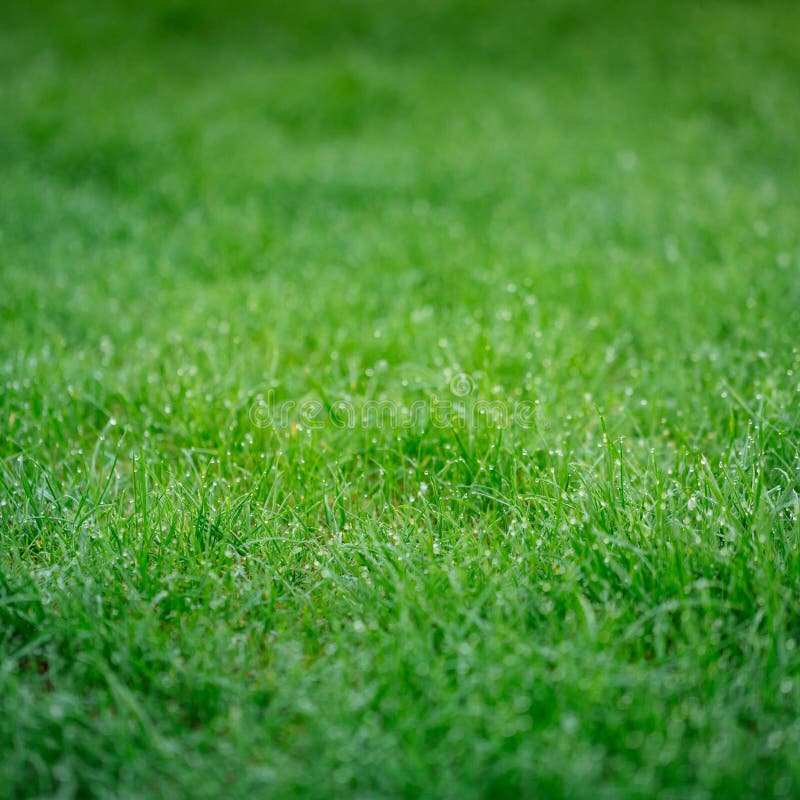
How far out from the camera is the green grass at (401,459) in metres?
1.83

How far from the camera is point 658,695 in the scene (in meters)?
1.87

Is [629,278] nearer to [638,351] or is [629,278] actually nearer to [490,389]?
[638,351]

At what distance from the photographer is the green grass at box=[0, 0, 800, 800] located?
183 centimetres

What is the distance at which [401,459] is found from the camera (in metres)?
3.04

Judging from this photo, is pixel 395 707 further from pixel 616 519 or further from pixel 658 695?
pixel 616 519

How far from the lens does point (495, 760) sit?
5.74ft

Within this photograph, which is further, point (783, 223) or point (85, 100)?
point (85, 100)

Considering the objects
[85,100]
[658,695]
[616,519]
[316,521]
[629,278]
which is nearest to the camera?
[658,695]

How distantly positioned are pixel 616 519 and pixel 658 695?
2.31 feet

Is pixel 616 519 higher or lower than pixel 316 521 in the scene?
higher

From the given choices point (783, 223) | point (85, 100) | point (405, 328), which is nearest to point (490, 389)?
point (405, 328)

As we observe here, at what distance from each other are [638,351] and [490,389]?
109 centimetres

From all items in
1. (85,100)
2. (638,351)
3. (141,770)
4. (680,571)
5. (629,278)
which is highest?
(85,100)

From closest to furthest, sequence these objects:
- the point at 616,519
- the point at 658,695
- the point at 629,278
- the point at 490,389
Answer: the point at 658,695
the point at 616,519
the point at 490,389
the point at 629,278
